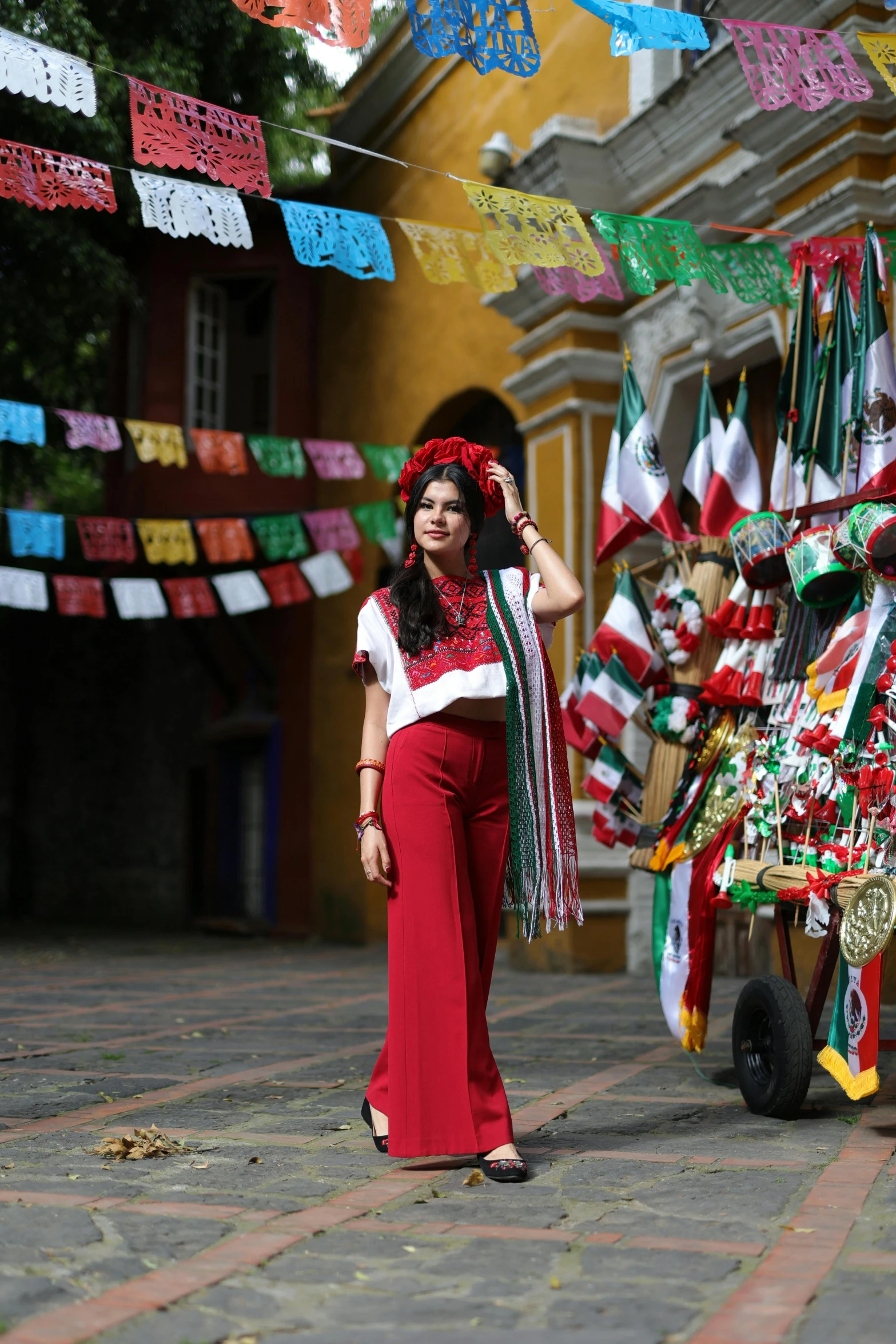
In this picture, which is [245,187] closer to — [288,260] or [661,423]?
[661,423]

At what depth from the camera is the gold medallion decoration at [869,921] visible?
10.7 ft

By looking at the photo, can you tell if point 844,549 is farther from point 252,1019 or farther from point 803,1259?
point 252,1019

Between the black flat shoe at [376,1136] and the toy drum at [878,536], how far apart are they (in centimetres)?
190

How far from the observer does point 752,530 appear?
4320mm

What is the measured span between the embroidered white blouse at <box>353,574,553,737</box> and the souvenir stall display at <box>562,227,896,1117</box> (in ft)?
3.23

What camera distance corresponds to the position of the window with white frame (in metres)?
13.8

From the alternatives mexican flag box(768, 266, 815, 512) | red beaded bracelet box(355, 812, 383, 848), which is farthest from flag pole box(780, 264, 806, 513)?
red beaded bracelet box(355, 812, 383, 848)

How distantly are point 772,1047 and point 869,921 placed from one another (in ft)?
2.00

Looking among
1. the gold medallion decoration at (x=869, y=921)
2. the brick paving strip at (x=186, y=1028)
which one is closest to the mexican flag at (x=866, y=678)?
the gold medallion decoration at (x=869, y=921)

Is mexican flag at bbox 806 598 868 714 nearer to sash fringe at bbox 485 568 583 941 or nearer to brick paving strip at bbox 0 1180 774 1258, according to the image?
sash fringe at bbox 485 568 583 941

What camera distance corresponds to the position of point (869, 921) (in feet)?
11.0

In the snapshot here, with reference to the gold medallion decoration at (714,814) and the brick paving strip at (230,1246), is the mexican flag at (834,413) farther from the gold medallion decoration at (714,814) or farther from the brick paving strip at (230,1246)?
the brick paving strip at (230,1246)

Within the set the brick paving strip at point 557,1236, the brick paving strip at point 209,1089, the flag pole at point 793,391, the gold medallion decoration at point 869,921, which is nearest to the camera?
the brick paving strip at point 557,1236

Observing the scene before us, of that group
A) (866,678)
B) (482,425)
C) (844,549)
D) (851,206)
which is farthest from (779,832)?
(482,425)
